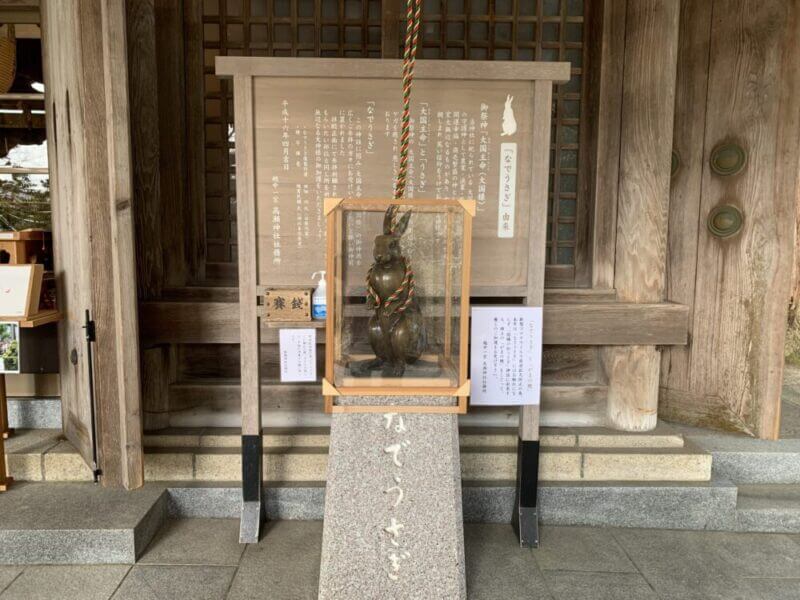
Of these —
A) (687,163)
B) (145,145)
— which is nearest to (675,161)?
(687,163)

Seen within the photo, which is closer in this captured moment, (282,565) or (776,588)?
(776,588)

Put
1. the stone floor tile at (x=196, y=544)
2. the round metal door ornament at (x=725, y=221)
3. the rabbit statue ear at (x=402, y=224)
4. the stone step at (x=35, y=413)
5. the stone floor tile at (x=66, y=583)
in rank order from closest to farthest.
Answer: the rabbit statue ear at (x=402, y=224), the stone floor tile at (x=66, y=583), the stone floor tile at (x=196, y=544), the stone step at (x=35, y=413), the round metal door ornament at (x=725, y=221)

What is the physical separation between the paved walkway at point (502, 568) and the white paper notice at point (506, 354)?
0.96 metres

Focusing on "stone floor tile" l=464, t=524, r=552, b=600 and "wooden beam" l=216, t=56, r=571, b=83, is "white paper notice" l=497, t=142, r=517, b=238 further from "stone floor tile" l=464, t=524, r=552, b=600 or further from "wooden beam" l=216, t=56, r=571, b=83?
"stone floor tile" l=464, t=524, r=552, b=600

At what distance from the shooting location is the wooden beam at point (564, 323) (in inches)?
156

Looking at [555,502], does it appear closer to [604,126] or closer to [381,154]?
[381,154]

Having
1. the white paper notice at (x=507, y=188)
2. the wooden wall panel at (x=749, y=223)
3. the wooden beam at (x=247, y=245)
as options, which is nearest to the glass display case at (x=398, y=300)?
the white paper notice at (x=507, y=188)

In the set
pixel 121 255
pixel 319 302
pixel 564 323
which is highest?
pixel 121 255

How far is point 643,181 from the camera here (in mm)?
3936

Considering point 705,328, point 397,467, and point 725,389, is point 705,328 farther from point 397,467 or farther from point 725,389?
point 397,467

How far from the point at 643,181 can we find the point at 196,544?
3764mm

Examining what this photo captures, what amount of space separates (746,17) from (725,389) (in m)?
2.88

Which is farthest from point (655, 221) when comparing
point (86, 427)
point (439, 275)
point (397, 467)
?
point (86, 427)

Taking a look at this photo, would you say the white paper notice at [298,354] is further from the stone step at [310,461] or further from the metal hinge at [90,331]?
the metal hinge at [90,331]
